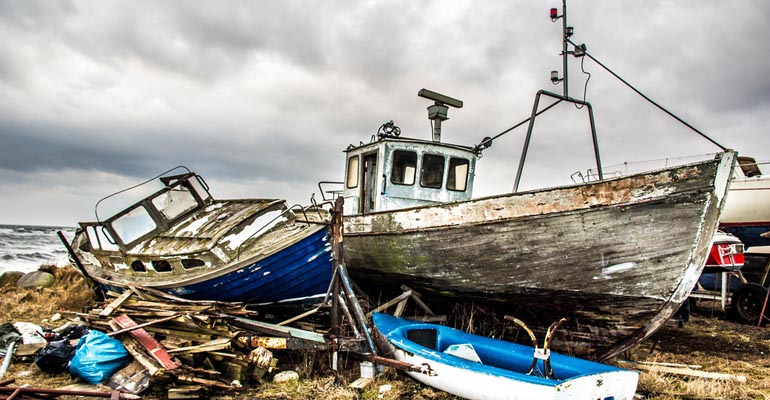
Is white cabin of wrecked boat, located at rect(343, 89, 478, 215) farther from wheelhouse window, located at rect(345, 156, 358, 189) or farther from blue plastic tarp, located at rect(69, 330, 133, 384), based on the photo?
blue plastic tarp, located at rect(69, 330, 133, 384)

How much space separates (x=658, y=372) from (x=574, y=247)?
1.84m

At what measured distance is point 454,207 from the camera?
6.05 metres

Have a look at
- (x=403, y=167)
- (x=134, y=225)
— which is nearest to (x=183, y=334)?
(x=134, y=225)

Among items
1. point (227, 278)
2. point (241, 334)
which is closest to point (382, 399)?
point (241, 334)

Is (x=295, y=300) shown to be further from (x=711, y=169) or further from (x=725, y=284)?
(x=725, y=284)

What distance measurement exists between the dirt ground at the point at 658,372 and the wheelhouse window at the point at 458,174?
3812mm

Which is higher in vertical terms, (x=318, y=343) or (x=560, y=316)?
(x=560, y=316)

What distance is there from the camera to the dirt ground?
4.77 meters

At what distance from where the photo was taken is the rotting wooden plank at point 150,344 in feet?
14.8

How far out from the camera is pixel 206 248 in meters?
6.59

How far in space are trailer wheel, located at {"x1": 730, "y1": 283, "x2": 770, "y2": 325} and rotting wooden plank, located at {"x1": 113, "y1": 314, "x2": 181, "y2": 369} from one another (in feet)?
32.7

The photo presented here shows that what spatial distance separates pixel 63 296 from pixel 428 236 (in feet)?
26.5

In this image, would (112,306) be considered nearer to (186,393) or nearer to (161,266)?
(161,266)

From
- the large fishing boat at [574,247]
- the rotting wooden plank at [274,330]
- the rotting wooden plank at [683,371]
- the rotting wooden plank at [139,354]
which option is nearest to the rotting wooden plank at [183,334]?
the rotting wooden plank at [139,354]
